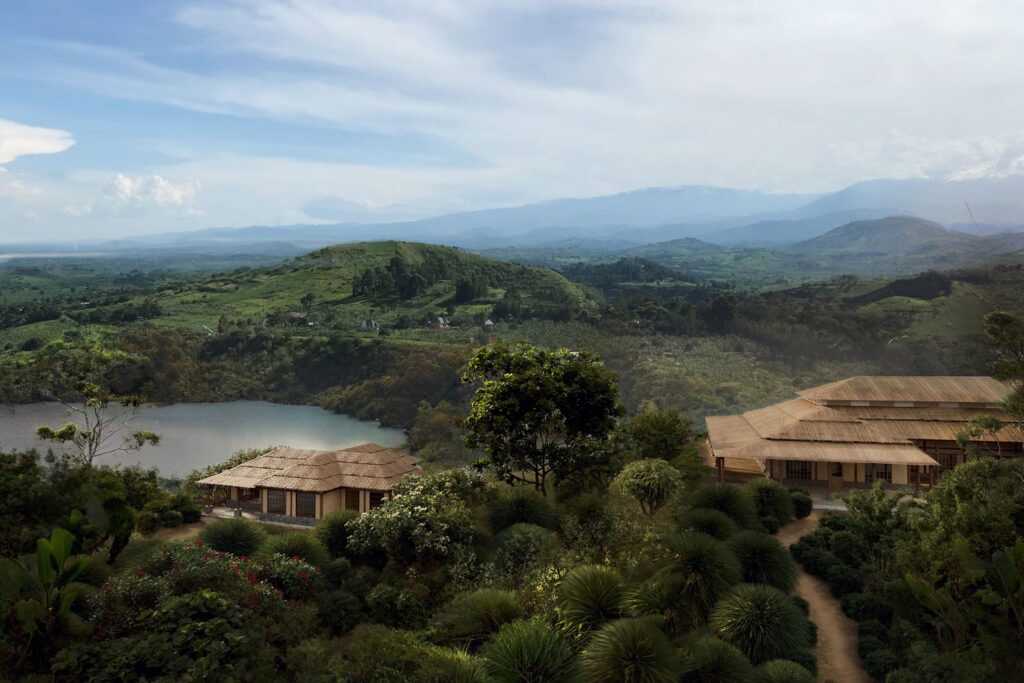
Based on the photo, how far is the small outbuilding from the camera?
67.2 feet

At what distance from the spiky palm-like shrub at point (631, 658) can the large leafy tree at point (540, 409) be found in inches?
318

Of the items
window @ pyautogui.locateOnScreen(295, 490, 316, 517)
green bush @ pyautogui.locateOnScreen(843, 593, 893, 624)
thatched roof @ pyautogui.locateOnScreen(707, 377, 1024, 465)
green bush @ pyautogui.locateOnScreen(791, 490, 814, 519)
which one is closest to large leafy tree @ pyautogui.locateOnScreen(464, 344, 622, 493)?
thatched roof @ pyautogui.locateOnScreen(707, 377, 1024, 465)

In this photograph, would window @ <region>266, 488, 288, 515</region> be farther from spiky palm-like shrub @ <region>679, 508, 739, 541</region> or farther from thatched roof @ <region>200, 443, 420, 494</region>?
spiky palm-like shrub @ <region>679, 508, 739, 541</region>

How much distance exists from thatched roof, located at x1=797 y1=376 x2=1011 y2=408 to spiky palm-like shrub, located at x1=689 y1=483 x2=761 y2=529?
9.63 m

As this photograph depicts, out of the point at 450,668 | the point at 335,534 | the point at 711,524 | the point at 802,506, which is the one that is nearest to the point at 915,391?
the point at 802,506

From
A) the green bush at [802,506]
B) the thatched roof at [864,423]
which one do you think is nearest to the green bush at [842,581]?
the green bush at [802,506]

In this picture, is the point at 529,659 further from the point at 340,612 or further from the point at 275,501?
the point at 275,501

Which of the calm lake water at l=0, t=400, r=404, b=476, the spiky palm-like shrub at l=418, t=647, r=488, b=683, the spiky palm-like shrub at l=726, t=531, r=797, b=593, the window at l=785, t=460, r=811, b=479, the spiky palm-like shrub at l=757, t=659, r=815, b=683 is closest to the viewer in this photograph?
the spiky palm-like shrub at l=418, t=647, r=488, b=683

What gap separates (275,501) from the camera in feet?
69.2

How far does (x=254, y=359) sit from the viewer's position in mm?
77312

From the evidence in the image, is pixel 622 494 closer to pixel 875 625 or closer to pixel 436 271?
pixel 875 625

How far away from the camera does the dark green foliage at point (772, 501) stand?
1773cm

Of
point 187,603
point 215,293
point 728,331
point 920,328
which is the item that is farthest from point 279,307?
point 187,603

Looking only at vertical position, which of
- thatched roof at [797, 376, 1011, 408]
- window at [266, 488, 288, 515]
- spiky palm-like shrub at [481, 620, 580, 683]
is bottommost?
window at [266, 488, 288, 515]
